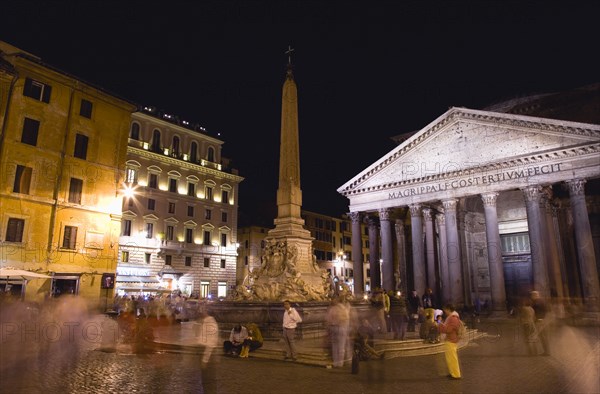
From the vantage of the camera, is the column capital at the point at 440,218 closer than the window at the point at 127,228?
Yes

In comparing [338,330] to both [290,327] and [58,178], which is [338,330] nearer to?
[290,327]

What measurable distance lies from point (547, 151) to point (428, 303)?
12616 mm

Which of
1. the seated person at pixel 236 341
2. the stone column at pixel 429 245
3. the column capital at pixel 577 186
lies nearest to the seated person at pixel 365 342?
the seated person at pixel 236 341

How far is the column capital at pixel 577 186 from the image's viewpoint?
23.3m

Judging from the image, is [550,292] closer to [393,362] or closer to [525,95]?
[393,362]

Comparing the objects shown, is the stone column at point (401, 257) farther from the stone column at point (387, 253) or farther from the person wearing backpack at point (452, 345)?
the person wearing backpack at point (452, 345)

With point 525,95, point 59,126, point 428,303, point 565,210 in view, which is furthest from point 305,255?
point 525,95

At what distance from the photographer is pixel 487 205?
86.5 feet

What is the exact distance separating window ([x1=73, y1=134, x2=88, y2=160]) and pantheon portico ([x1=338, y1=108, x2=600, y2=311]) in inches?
726

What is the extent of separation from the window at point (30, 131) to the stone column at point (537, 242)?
28.0 m

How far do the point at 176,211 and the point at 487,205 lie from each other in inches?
1029

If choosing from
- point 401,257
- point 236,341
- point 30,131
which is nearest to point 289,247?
point 236,341

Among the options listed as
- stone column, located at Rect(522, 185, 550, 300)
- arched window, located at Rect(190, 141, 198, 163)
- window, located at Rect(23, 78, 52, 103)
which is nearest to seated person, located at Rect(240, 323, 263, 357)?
stone column, located at Rect(522, 185, 550, 300)

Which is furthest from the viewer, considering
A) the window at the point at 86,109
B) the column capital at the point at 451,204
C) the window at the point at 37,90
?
the column capital at the point at 451,204
